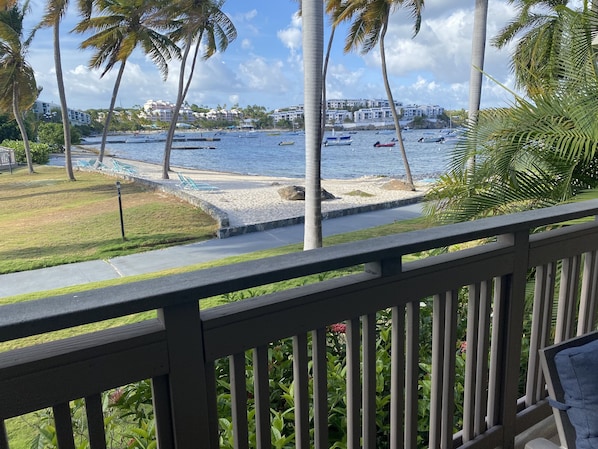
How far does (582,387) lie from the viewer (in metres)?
1.14

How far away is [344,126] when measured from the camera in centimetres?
8275

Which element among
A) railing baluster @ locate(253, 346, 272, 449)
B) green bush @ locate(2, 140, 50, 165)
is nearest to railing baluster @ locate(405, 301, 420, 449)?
railing baluster @ locate(253, 346, 272, 449)

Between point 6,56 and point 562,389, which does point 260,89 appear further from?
point 562,389

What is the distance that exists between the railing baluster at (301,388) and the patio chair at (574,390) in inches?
23.7

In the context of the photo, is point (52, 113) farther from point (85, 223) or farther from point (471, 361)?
point (471, 361)

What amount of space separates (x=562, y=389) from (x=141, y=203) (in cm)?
1669

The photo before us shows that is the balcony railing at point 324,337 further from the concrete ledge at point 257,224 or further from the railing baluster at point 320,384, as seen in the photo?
the concrete ledge at point 257,224

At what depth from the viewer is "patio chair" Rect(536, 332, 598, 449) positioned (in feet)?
3.74

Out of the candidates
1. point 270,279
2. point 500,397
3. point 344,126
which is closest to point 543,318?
point 500,397

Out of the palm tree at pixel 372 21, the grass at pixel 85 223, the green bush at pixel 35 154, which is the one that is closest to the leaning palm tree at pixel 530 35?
the palm tree at pixel 372 21

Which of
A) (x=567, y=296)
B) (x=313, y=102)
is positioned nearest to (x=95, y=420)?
(x=567, y=296)

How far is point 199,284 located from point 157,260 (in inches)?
357

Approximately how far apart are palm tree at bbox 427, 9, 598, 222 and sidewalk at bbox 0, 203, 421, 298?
632 centimetres

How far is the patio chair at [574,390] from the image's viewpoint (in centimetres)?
114
